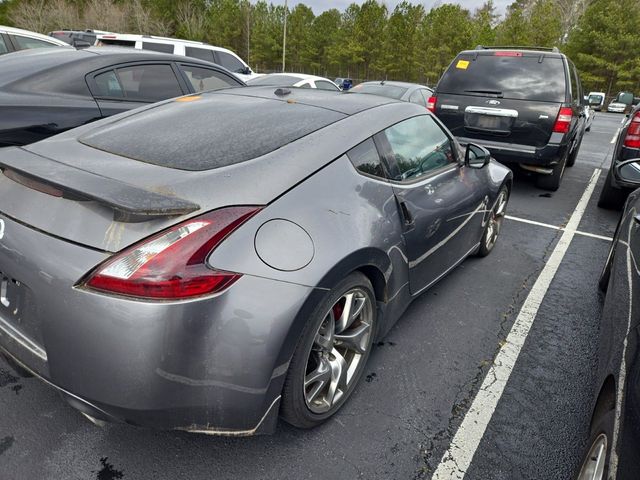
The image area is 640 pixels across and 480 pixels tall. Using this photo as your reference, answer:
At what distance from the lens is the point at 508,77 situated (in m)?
6.07

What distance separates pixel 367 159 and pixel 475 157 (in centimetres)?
153

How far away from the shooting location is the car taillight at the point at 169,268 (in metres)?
1.47

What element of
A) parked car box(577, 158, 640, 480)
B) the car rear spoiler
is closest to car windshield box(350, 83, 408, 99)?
parked car box(577, 158, 640, 480)

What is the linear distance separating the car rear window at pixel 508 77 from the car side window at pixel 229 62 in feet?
A: 17.6

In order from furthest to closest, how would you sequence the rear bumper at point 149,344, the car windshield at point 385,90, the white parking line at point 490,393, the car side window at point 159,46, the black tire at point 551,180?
the car side window at point 159,46 < the car windshield at point 385,90 < the black tire at point 551,180 < the white parking line at point 490,393 < the rear bumper at point 149,344

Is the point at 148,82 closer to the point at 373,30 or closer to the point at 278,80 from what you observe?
the point at 278,80

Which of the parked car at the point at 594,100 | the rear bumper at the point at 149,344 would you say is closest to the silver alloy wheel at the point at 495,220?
the rear bumper at the point at 149,344

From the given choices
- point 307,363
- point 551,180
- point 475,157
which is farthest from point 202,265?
point 551,180

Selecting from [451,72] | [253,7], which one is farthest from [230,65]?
[253,7]

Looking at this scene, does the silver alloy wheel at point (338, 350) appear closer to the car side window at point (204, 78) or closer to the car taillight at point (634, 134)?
the car side window at point (204, 78)

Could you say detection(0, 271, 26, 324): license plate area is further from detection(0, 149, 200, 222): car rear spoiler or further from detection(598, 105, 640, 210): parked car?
detection(598, 105, 640, 210): parked car

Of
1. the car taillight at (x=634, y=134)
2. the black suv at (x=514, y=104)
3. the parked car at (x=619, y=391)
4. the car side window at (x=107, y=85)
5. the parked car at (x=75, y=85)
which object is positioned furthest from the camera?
the black suv at (x=514, y=104)

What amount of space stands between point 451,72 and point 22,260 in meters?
6.27

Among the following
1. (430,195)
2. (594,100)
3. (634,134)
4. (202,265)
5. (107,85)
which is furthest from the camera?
(594,100)
